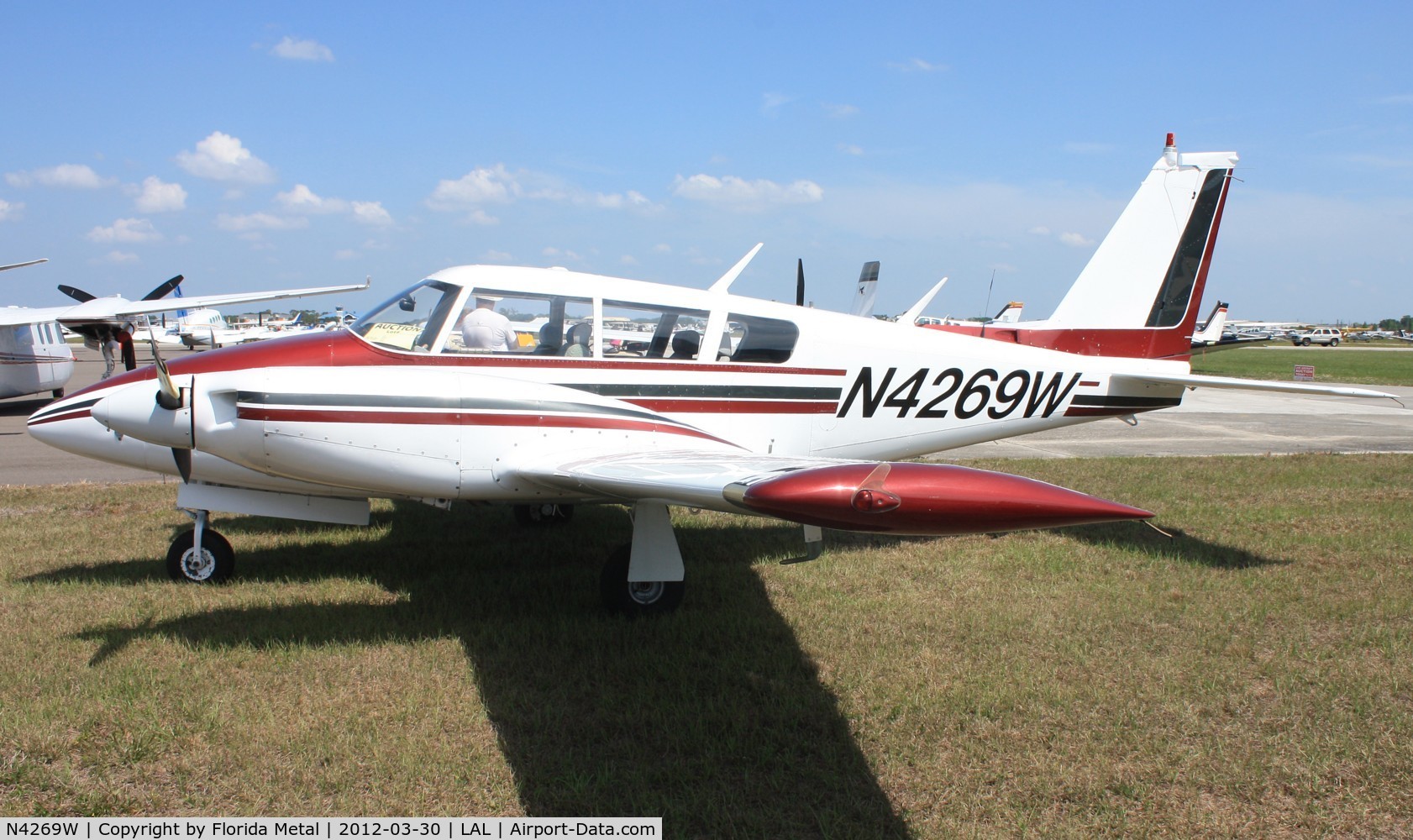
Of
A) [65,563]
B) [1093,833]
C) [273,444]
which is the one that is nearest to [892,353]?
[1093,833]

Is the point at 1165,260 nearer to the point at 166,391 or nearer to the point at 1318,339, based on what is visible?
the point at 166,391

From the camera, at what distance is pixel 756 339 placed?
270 inches

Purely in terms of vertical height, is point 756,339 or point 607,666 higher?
point 756,339

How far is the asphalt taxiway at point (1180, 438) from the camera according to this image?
1197 centimetres

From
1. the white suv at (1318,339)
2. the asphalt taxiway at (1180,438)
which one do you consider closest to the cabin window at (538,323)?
the asphalt taxiway at (1180,438)

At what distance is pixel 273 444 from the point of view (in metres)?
5.24

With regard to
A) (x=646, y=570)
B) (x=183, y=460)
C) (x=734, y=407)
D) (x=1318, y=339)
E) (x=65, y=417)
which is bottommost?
(x=1318, y=339)

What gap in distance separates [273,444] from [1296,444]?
53.1ft

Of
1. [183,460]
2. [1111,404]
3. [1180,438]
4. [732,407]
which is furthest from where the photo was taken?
[1180,438]

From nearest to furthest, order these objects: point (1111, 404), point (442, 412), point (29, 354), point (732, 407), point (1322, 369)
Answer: point (442, 412) → point (732, 407) → point (1111, 404) → point (29, 354) → point (1322, 369)

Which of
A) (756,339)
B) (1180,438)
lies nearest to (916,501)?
(756,339)

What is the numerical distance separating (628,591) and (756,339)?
2220 millimetres

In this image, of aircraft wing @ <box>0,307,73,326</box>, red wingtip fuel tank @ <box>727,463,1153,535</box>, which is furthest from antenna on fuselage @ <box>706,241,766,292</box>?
aircraft wing @ <box>0,307,73,326</box>

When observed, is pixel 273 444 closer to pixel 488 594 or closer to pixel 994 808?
pixel 488 594
